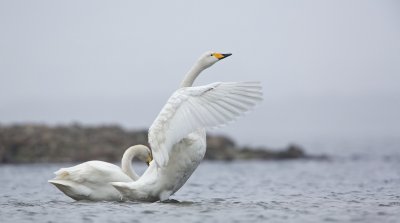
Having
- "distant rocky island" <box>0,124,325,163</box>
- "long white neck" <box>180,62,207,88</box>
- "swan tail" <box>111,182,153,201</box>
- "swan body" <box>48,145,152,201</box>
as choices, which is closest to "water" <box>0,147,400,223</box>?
"swan tail" <box>111,182,153,201</box>

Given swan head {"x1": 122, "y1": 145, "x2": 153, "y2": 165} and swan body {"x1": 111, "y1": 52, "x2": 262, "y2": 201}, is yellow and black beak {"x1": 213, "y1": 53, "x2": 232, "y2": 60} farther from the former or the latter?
swan head {"x1": 122, "y1": 145, "x2": 153, "y2": 165}

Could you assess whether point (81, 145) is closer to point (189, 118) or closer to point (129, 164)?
point (129, 164)

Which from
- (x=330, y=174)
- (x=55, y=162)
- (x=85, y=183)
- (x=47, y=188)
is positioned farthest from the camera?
(x=55, y=162)

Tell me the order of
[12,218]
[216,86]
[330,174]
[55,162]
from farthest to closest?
[55,162] < [330,174] < [216,86] < [12,218]

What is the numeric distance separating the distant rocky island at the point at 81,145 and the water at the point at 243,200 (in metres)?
5.97

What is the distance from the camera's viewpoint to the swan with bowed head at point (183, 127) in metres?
11.8

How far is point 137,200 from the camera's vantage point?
41.5 feet

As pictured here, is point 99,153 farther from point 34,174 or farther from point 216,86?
point 216,86

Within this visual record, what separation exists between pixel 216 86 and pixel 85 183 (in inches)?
108

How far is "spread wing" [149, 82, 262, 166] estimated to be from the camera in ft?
38.6

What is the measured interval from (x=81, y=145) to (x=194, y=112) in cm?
2120

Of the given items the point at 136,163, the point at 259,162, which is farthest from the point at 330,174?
the point at 136,163

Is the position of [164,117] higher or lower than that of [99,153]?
higher

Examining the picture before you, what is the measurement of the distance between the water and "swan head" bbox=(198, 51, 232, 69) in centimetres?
223
